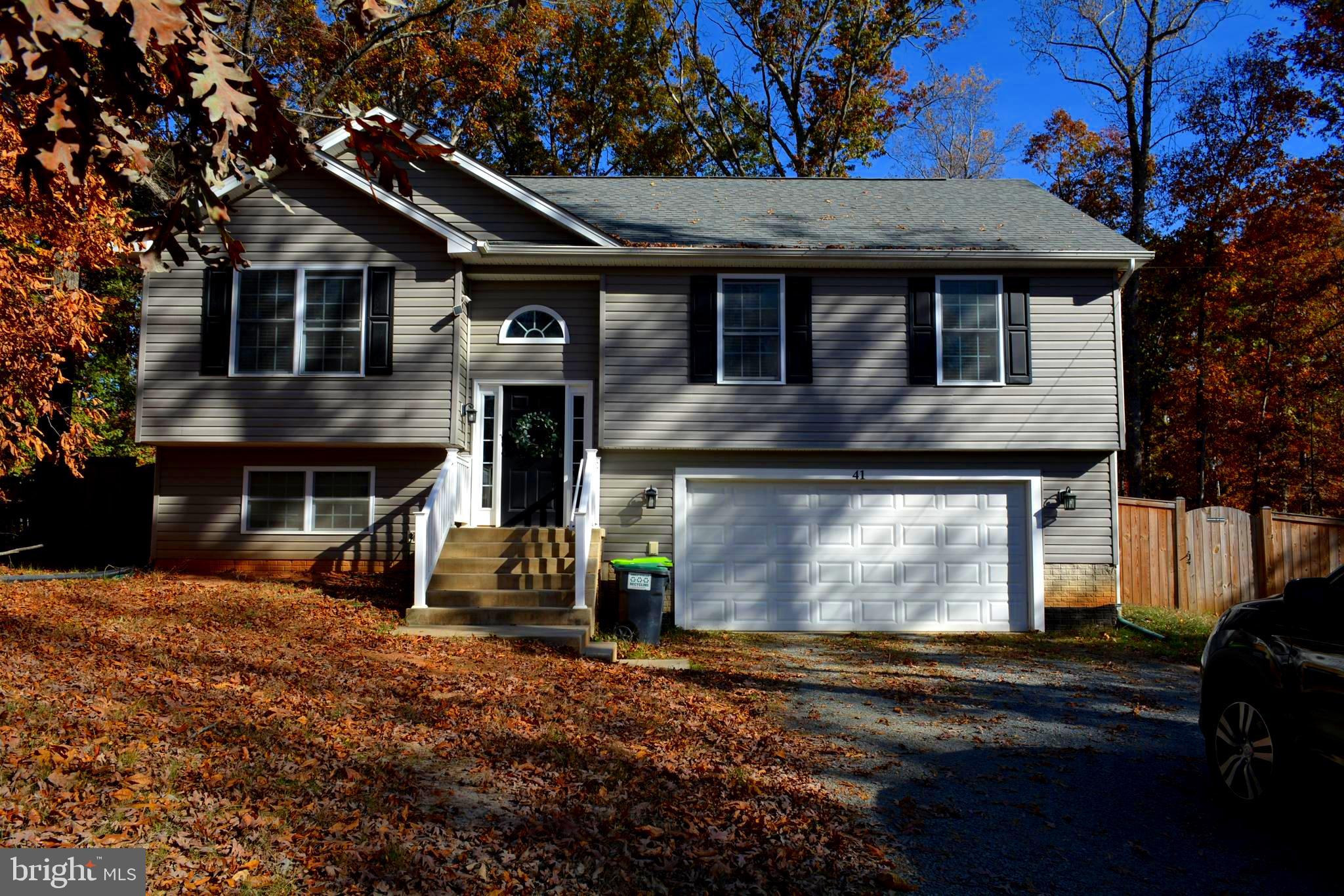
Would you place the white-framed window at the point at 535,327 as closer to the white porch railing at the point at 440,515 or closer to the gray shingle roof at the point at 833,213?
the gray shingle roof at the point at 833,213

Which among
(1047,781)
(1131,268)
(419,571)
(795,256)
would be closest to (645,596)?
(419,571)

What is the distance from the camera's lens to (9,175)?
9531 millimetres

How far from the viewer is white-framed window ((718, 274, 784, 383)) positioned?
12211 mm

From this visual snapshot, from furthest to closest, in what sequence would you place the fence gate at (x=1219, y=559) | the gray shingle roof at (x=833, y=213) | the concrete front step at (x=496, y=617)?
the fence gate at (x=1219, y=559)
the gray shingle roof at (x=833, y=213)
the concrete front step at (x=496, y=617)

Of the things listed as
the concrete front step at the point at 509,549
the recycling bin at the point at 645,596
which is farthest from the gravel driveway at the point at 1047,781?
the concrete front step at the point at 509,549

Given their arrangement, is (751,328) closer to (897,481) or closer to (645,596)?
(897,481)

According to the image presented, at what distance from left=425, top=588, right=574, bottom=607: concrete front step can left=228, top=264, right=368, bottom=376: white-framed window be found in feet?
11.6

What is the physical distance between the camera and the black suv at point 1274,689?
453 cm

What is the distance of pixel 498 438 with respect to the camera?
41.7 feet

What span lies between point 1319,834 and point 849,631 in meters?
7.31

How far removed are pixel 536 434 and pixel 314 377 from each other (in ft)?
9.73

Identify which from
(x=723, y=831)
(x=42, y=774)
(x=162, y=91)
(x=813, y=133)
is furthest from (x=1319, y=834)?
(x=813, y=133)

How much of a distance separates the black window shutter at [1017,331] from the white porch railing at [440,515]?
7338 mm

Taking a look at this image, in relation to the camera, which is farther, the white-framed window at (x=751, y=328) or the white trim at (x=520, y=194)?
the white-framed window at (x=751, y=328)
